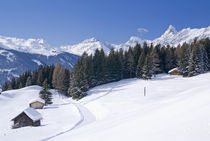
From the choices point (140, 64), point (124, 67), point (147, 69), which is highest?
point (140, 64)

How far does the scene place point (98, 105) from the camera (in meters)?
42.5

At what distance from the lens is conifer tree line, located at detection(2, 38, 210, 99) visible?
6101 cm

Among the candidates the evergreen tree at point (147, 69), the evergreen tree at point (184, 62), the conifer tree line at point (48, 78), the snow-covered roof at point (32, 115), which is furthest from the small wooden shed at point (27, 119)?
the evergreen tree at point (184, 62)

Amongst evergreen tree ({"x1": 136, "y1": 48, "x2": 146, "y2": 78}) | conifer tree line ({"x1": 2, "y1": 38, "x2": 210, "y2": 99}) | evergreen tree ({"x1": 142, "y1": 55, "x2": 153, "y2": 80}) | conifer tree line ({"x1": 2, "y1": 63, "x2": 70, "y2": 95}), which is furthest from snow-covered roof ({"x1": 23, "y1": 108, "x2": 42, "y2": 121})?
evergreen tree ({"x1": 136, "y1": 48, "x2": 146, "y2": 78})

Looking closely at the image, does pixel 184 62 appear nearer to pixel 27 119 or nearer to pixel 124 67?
pixel 124 67

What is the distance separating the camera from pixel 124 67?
73250 millimetres

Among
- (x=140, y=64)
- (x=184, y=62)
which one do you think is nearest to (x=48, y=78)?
(x=140, y=64)

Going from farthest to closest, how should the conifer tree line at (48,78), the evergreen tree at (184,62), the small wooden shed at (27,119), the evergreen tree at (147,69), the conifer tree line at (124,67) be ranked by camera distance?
1. the conifer tree line at (48,78)
2. the evergreen tree at (184,62)
3. the evergreen tree at (147,69)
4. the conifer tree line at (124,67)
5. the small wooden shed at (27,119)

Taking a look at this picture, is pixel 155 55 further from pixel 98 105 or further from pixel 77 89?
pixel 98 105

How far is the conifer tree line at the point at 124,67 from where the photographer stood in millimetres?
61009

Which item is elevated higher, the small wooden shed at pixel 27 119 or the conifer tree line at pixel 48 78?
the conifer tree line at pixel 48 78

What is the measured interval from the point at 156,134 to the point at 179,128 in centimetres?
110

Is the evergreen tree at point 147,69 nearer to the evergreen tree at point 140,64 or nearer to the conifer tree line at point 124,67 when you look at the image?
the conifer tree line at point 124,67

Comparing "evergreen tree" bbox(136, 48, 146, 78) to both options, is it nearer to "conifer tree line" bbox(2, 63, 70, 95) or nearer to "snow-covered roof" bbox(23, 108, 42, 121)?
"conifer tree line" bbox(2, 63, 70, 95)
